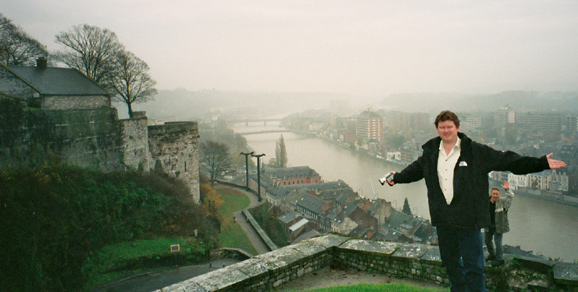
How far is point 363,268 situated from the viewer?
3.85m

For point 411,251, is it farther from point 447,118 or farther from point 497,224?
point 447,118

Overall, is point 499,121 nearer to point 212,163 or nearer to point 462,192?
point 212,163

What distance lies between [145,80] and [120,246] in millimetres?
8408

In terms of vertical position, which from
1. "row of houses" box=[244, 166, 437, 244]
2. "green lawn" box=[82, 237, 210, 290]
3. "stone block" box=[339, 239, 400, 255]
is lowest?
"row of houses" box=[244, 166, 437, 244]

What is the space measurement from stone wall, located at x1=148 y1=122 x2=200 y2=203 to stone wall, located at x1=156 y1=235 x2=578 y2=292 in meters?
8.56

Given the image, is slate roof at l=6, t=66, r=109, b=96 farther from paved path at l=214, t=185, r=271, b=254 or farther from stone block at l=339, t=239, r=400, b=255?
stone block at l=339, t=239, r=400, b=255

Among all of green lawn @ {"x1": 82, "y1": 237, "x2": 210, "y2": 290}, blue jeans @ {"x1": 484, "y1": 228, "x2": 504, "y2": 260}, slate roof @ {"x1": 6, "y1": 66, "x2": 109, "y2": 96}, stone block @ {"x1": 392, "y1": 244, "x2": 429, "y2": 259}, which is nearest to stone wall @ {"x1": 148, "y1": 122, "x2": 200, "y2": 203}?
slate roof @ {"x1": 6, "y1": 66, "x2": 109, "y2": 96}

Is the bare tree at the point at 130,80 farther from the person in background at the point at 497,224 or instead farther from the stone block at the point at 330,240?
the person in background at the point at 497,224

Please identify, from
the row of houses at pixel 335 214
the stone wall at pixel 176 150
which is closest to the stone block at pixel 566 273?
the stone wall at pixel 176 150

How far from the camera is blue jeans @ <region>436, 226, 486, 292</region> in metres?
2.23

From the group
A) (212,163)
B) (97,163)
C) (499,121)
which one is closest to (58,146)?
(97,163)

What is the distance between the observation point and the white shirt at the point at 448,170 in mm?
2225

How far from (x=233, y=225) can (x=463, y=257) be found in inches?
438

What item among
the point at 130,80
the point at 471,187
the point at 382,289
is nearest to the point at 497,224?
the point at 382,289
